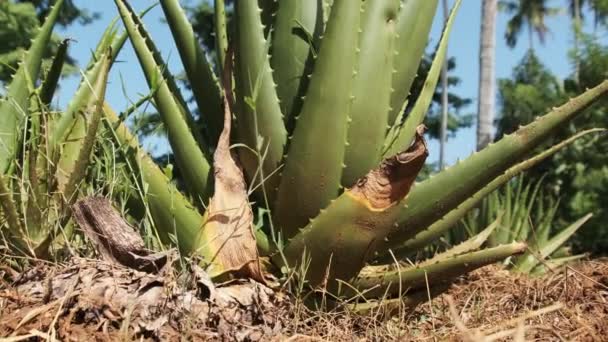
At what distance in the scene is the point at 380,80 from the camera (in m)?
1.67

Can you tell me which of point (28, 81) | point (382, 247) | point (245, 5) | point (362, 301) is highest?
point (245, 5)

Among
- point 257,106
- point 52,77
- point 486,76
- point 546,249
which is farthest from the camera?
point 486,76

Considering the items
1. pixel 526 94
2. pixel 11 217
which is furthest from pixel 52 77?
pixel 526 94

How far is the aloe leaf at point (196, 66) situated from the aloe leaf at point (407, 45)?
1.49 ft

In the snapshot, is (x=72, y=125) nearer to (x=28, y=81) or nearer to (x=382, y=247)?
(x=28, y=81)

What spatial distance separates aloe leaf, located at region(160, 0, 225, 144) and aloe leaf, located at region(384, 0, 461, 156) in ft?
1.49

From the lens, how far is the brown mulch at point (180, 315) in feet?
3.82

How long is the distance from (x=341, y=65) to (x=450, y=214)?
507 millimetres

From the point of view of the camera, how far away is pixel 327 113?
1.58 m

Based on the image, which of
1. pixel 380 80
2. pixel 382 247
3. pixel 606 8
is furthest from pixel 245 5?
pixel 606 8

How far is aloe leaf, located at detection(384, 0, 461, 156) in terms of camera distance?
1.80 m

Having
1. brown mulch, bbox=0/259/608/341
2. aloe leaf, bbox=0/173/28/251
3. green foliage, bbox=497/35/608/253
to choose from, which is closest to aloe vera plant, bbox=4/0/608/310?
brown mulch, bbox=0/259/608/341

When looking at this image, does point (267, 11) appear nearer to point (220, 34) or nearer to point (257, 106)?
point (220, 34)

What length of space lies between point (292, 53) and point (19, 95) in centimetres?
67
